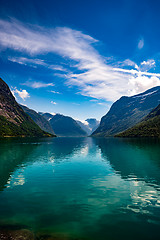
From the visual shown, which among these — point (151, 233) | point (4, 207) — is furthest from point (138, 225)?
point (4, 207)

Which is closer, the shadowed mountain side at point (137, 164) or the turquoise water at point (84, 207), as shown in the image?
the turquoise water at point (84, 207)

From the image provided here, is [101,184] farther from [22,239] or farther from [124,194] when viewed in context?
[22,239]

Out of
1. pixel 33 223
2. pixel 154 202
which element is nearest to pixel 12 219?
pixel 33 223

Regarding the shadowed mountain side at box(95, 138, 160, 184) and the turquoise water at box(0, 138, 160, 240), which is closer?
the turquoise water at box(0, 138, 160, 240)

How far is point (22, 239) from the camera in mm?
15672

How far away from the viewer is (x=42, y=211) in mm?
23547

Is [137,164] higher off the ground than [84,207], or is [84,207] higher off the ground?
[137,164]

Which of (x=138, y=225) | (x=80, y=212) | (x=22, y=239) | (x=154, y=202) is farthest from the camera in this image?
(x=154, y=202)

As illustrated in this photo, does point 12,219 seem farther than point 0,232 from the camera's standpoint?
Yes

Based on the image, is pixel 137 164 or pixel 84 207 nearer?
pixel 84 207

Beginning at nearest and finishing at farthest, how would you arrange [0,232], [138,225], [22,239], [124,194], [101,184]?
1. [22,239]
2. [0,232]
3. [138,225]
4. [124,194]
5. [101,184]

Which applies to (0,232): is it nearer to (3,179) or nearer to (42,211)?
(42,211)

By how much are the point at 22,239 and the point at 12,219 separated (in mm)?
6107

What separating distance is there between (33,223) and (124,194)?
724 inches
